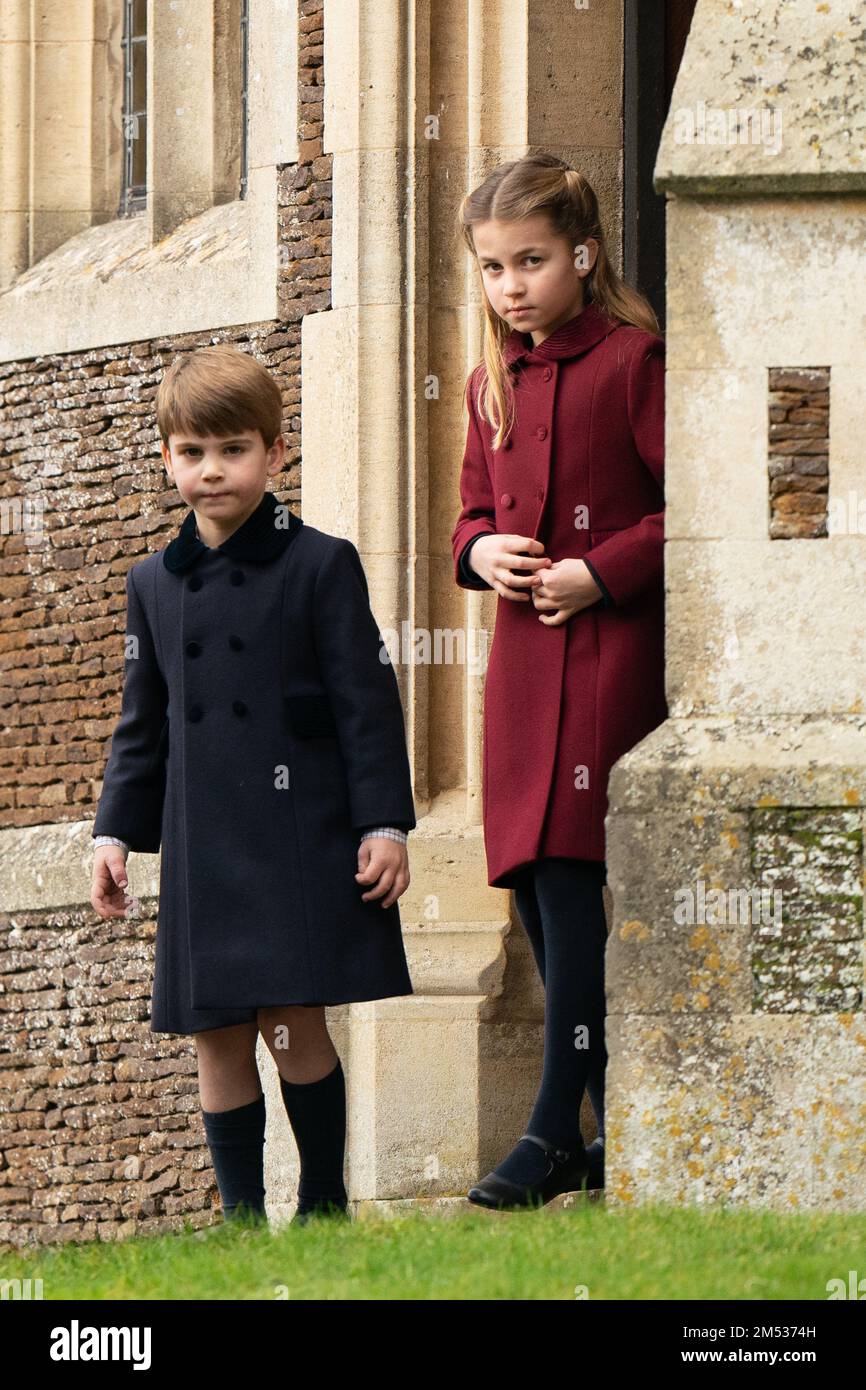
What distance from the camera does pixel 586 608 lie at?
5.90 metres

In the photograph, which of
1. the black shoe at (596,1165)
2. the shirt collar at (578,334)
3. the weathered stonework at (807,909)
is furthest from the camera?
the shirt collar at (578,334)

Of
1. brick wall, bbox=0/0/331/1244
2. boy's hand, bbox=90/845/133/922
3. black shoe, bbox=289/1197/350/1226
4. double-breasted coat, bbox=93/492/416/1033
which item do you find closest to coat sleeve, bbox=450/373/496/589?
double-breasted coat, bbox=93/492/416/1033

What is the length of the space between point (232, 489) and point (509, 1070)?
99.6 inches

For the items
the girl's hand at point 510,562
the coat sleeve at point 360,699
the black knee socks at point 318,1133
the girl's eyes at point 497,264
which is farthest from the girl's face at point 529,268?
the black knee socks at point 318,1133

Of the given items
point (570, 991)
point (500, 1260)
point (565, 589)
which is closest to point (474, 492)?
point (565, 589)

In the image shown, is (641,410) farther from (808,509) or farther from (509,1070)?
(509,1070)

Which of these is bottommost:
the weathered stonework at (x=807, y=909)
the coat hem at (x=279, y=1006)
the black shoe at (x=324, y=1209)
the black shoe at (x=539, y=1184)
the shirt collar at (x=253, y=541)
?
the black shoe at (x=324, y=1209)

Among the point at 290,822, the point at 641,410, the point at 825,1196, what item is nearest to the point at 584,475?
the point at 641,410

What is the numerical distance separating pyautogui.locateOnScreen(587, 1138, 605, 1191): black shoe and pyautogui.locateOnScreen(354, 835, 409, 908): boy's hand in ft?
2.30

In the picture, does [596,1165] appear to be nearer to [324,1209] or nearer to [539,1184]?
[539,1184]

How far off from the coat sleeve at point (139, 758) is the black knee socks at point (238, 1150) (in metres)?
0.58

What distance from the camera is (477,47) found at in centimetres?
798

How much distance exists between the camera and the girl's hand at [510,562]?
5855mm

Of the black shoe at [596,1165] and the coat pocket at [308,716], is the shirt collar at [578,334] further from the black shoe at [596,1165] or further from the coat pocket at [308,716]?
the black shoe at [596,1165]
